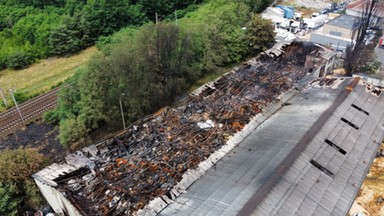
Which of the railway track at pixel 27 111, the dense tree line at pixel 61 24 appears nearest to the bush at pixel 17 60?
the dense tree line at pixel 61 24

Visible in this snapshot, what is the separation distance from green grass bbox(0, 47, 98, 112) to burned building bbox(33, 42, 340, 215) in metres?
22.1

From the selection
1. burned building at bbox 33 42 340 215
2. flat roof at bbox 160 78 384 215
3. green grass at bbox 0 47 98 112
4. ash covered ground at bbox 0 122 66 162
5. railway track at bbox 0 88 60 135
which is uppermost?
burned building at bbox 33 42 340 215

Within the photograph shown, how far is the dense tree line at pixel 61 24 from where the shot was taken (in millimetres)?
50656

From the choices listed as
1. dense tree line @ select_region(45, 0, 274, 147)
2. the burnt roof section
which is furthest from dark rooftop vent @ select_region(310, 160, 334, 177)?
the burnt roof section

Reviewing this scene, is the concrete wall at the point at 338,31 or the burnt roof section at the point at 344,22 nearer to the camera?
the concrete wall at the point at 338,31

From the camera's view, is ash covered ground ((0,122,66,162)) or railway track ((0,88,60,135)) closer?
ash covered ground ((0,122,66,162))

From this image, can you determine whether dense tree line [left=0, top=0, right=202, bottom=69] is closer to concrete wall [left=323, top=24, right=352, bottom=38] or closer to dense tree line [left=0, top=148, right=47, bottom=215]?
concrete wall [left=323, top=24, right=352, bottom=38]

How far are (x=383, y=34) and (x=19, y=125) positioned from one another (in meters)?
45.9

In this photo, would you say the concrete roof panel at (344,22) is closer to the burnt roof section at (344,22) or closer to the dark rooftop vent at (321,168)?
the burnt roof section at (344,22)

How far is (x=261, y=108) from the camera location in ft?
91.4

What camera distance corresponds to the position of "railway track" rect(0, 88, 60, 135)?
35.0 meters

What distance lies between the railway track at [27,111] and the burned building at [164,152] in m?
16.6

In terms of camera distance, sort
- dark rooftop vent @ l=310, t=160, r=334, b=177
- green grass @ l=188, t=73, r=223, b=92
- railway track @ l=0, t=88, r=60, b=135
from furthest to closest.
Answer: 1. green grass @ l=188, t=73, r=223, b=92
2. railway track @ l=0, t=88, r=60, b=135
3. dark rooftop vent @ l=310, t=160, r=334, b=177

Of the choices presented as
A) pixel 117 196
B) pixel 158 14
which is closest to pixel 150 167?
pixel 117 196
